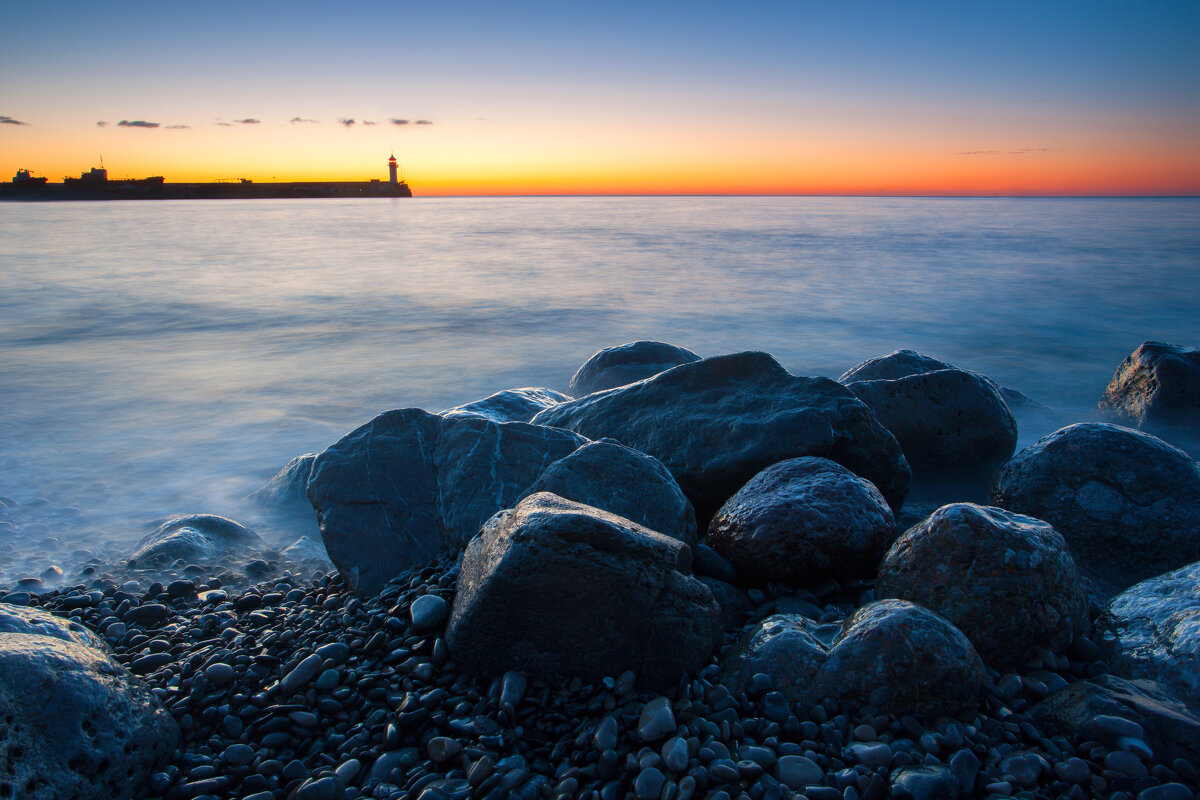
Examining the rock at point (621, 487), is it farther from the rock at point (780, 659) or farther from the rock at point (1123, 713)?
the rock at point (1123, 713)

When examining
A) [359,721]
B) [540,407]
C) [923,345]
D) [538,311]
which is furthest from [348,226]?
[359,721]

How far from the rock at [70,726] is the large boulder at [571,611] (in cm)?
96

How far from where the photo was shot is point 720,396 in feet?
14.4

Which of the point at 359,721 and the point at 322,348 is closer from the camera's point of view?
the point at 359,721

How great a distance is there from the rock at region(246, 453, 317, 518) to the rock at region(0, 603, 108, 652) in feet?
7.32

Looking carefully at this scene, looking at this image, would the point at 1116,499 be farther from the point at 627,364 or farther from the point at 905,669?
the point at 627,364

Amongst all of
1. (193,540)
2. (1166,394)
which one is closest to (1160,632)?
(1166,394)

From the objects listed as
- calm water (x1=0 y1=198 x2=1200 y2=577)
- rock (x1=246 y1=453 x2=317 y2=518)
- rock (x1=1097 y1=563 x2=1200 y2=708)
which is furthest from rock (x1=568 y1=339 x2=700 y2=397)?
rock (x1=1097 y1=563 x2=1200 y2=708)

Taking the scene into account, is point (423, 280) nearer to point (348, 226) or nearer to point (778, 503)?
point (778, 503)

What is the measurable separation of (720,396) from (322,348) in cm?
814

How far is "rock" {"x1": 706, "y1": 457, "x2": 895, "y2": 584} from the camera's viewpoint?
3195mm

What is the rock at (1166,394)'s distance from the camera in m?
5.98

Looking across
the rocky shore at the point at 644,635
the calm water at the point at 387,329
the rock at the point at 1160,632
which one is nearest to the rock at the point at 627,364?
the calm water at the point at 387,329

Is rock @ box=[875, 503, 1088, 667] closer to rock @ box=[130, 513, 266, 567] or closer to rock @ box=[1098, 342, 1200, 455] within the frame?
rock @ box=[130, 513, 266, 567]
